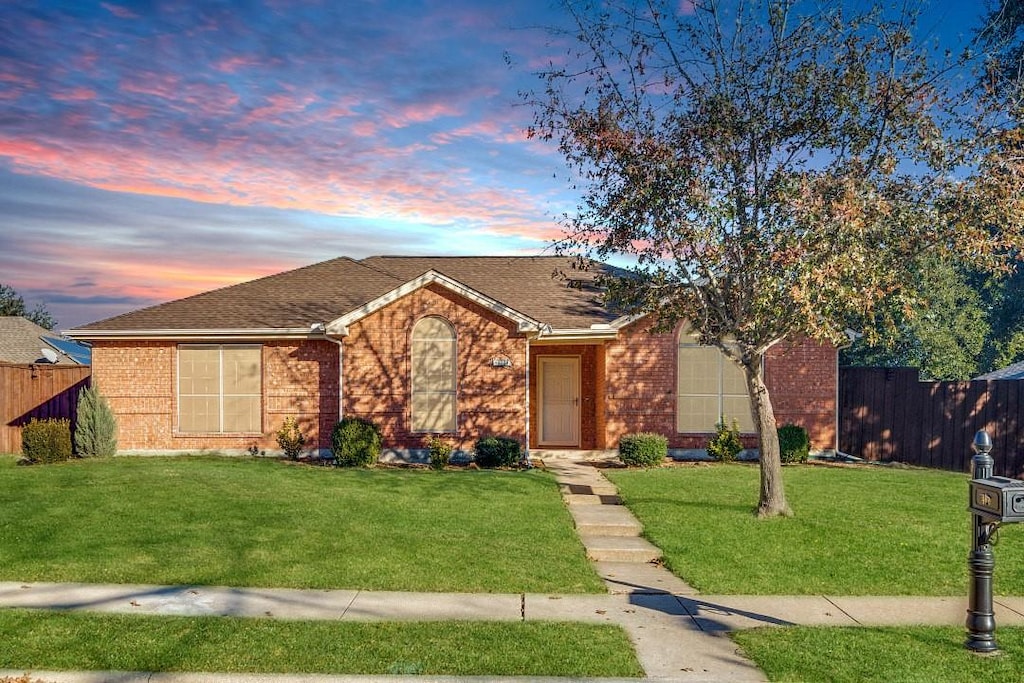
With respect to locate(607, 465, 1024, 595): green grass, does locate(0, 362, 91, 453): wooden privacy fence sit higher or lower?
higher

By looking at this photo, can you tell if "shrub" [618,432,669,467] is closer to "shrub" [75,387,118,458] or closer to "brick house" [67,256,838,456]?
"brick house" [67,256,838,456]

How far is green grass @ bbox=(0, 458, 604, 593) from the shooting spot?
939cm

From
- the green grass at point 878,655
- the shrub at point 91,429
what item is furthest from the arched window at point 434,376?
the green grass at point 878,655

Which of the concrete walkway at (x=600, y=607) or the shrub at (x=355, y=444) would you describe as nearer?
the concrete walkway at (x=600, y=607)

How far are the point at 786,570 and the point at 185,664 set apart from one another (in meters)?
6.62

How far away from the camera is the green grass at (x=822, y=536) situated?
9492 mm

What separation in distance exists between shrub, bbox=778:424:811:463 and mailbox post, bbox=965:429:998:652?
12337 millimetres

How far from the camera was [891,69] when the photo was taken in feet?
40.4

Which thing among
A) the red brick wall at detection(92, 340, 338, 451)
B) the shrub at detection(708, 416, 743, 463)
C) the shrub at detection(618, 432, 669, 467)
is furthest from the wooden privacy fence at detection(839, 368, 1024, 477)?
the red brick wall at detection(92, 340, 338, 451)

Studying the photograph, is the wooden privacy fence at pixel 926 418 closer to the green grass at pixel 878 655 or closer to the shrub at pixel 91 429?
the green grass at pixel 878 655

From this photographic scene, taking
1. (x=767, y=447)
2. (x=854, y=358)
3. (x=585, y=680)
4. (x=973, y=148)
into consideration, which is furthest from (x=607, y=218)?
(x=854, y=358)

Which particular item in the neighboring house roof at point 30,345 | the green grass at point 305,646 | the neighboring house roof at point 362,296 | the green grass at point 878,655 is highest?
the neighboring house roof at point 362,296

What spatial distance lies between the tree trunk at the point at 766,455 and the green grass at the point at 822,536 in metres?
0.28

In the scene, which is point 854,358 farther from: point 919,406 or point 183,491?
point 183,491
